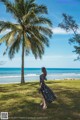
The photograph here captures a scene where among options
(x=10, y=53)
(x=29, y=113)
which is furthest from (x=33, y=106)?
(x=10, y=53)

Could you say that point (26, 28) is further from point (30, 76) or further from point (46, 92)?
point (30, 76)

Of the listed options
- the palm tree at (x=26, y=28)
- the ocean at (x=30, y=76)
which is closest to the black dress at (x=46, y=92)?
the palm tree at (x=26, y=28)

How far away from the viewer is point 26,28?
106ft

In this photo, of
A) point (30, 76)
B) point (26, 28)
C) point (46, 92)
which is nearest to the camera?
point (46, 92)

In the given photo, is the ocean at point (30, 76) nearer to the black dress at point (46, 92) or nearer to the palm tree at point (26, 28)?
the palm tree at point (26, 28)

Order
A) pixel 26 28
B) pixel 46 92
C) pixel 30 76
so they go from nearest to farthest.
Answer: pixel 46 92 → pixel 26 28 → pixel 30 76

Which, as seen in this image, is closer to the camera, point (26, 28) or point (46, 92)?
point (46, 92)

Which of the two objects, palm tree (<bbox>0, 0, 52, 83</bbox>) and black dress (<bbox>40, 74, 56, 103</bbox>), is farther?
palm tree (<bbox>0, 0, 52, 83</bbox>)

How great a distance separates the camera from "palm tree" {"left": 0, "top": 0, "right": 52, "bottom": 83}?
31.2 meters

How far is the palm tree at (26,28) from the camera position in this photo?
1230 inches

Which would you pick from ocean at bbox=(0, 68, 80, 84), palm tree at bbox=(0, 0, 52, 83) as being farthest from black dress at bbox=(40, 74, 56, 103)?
ocean at bbox=(0, 68, 80, 84)

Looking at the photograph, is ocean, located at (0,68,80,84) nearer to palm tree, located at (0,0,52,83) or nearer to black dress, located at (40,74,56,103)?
palm tree, located at (0,0,52,83)

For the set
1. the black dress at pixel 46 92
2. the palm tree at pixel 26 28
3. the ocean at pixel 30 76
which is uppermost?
the palm tree at pixel 26 28

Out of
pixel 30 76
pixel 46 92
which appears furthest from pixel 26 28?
pixel 30 76
